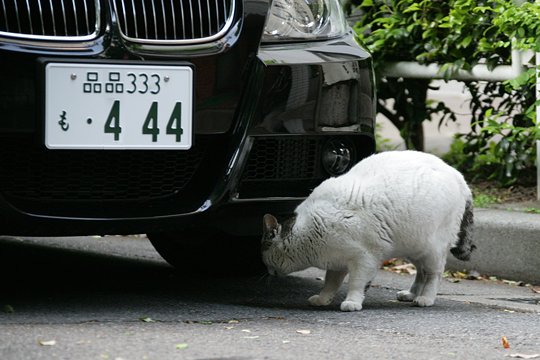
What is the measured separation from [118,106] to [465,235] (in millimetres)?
1496

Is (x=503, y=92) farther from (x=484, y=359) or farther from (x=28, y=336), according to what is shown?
(x=28, y=336)

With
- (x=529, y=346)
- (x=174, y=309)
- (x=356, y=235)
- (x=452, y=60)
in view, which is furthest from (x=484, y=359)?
(x=452, y=60)

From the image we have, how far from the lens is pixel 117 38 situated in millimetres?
3785

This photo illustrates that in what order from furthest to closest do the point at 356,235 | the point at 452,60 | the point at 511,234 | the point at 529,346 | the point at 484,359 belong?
1. the point at 452,60
2. the point at 511,234
3. the point at 356,235
4. the point at 529,346
5. the point at 484,359

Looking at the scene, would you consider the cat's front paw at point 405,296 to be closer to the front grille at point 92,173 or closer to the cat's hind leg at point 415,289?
the cat's hind leg at point 415,289

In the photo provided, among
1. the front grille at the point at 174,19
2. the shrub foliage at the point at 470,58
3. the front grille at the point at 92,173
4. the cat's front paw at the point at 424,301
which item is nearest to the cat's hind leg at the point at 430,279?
the cat's front paw at the point at 424,301

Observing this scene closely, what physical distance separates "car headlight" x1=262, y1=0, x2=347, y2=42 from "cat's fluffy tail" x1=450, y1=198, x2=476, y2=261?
839mm

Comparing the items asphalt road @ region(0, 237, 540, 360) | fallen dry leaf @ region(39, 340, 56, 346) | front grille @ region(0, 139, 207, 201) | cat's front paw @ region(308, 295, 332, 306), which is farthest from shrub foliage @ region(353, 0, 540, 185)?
fallen dry leaf @ region(39, 340, 56, 346)

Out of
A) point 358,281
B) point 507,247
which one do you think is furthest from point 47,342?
point 507,247

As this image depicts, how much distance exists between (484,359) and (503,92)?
3210mm

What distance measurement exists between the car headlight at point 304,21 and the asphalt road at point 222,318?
1.00 m

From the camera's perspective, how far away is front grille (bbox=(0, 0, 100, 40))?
363 cm

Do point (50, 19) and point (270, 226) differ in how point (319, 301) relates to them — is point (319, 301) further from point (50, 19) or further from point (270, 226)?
point (50, 19)

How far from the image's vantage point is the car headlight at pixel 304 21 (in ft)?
13.6
